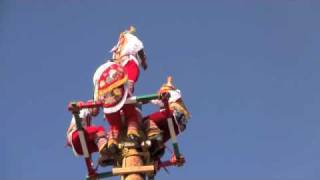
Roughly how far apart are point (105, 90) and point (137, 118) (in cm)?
99

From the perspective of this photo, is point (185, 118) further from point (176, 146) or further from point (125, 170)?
point (125, 170)

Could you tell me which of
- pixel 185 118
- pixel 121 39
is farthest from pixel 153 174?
pixel 121 39

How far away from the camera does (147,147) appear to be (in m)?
14.8

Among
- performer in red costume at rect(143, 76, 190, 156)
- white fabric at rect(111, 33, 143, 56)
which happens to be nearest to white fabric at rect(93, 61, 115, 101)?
white fabric at rect(111, 33, 143, 56)

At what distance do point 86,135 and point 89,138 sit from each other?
0.10 meters

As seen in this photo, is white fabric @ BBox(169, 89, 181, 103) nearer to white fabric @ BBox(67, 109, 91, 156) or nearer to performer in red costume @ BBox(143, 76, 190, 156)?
performer in red costume @ BBox(143, 76, 190, 156)

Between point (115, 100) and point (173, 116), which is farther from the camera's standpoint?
point (173, 116)

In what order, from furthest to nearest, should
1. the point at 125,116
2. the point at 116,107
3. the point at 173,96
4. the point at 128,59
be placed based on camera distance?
the point at 128,59, the point at 173,96, the point at 125,116, the point at 116,107

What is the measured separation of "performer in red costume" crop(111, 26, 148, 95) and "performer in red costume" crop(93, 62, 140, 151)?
0.46 meters

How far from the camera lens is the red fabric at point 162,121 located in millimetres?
15359

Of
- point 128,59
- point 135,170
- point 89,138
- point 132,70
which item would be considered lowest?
Answer: point 135,170

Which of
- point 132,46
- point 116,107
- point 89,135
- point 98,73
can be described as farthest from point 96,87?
point 132,46

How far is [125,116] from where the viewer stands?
15031 millimetres

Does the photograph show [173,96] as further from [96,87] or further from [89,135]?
[89,135]
